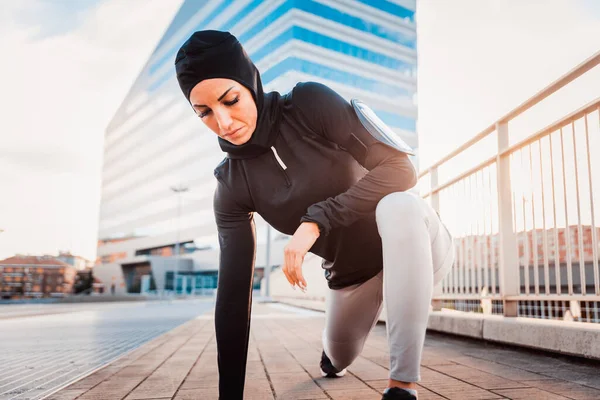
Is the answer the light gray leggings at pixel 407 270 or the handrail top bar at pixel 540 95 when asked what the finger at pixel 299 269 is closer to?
the light gray leggings at pixel 407 270

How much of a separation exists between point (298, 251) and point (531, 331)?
2.34 meters

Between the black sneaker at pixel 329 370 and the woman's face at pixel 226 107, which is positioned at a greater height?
the woman's face at pixel 226 107

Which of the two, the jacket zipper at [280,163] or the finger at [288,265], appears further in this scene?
the jacket zipper at [280,163]

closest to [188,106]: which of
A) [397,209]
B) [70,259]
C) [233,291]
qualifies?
[70,259]

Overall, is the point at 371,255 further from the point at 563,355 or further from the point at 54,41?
the point at 54,41

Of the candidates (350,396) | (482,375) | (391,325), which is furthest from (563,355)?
(391,325)

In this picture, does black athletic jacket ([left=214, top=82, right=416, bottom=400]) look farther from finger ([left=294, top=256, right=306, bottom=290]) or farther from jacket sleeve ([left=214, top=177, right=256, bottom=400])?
finger ([left=294, top=256, right=306, bottom=290])

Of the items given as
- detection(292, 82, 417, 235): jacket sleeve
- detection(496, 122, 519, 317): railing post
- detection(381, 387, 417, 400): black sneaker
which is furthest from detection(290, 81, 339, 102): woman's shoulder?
detection(496, 122, 519, 317): railing post

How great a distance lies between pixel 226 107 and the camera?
6.14 feet

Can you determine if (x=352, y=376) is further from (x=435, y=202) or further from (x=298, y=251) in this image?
(x=435, y=202)

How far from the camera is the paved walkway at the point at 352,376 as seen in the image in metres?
2.25

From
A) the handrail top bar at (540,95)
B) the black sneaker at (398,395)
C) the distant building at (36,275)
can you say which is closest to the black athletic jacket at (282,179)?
the black sneaker at (398,395)

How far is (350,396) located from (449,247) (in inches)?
29.4

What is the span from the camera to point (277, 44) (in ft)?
191
